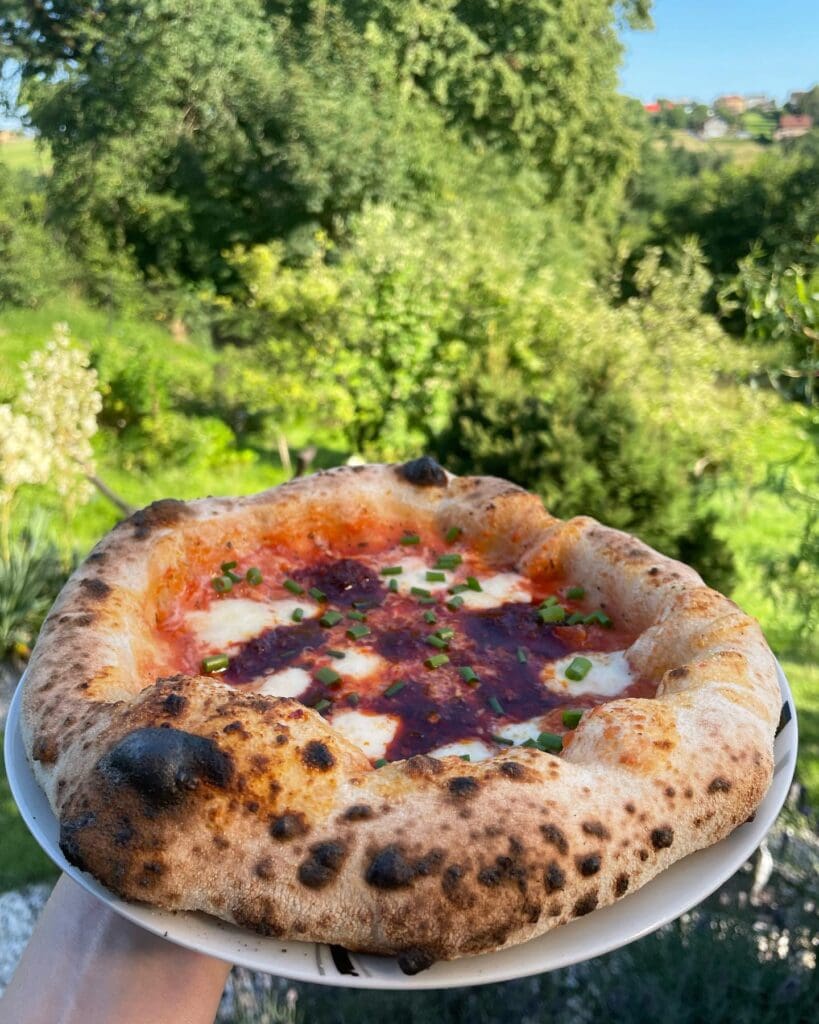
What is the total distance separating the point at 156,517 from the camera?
306cm

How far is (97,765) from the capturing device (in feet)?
5.87

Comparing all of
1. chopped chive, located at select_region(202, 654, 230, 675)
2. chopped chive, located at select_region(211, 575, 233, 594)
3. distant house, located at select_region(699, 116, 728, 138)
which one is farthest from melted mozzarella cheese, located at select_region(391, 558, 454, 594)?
distant house, located at select_region(699, 116, 728, 138)

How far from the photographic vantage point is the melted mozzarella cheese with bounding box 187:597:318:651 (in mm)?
2627

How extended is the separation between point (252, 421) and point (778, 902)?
40.9ft

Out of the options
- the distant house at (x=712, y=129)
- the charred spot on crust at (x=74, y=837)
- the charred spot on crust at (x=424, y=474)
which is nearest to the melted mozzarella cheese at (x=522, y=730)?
the charred spot on crust at (x=74, y=837)

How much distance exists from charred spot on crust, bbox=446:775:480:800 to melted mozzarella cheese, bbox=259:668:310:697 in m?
Result: 0.68

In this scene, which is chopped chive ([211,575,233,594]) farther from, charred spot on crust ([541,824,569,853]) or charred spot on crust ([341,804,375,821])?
charred spot on crust ([541,824,569,853])

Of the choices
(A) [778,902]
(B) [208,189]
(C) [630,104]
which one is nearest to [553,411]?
(A) [778,902]

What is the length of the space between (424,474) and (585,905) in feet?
6.74

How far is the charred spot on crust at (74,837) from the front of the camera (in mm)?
1639

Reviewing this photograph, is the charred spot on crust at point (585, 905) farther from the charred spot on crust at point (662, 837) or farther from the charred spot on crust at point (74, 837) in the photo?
the charred spot on crust at point (74, 837)

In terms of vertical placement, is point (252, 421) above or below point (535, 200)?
below

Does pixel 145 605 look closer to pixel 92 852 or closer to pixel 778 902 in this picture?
pixel 92 852

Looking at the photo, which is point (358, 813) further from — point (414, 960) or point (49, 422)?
point (49, 422)
